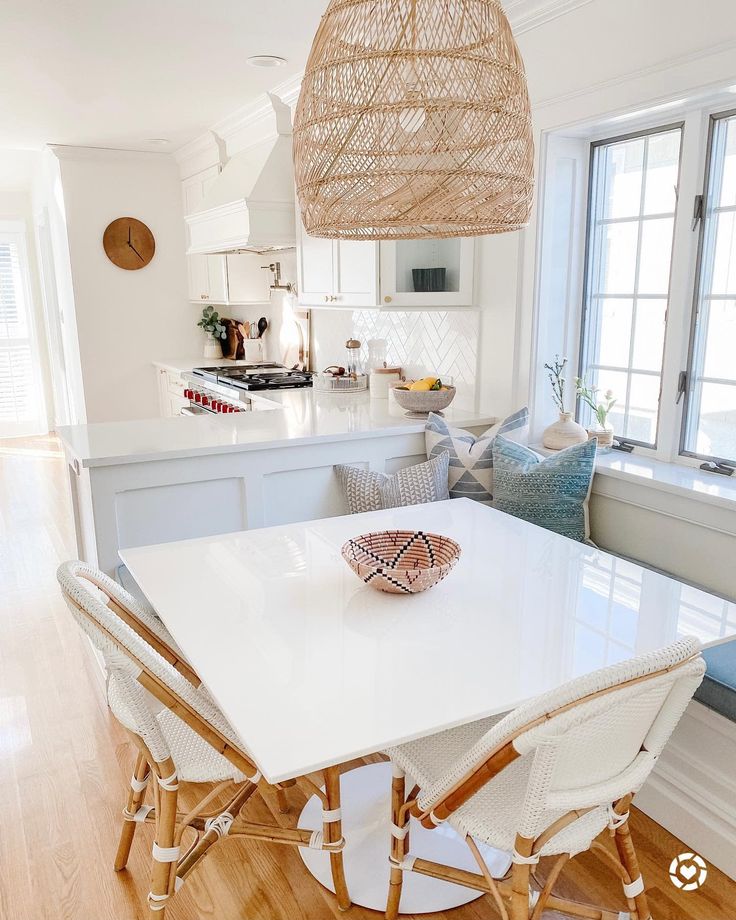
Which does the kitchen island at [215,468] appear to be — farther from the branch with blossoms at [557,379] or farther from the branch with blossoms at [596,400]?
the branch with blossoms at [596,400]

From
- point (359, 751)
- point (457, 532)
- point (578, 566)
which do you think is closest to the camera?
→ point (359, 751)

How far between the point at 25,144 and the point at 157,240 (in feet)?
3.60

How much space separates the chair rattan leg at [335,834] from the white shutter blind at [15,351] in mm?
7123

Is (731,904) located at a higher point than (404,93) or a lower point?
lower

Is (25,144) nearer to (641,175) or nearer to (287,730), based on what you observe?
(641,175)

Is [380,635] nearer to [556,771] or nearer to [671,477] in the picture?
[556,771]

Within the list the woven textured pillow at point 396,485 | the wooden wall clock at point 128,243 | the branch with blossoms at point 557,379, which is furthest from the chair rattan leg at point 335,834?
the wooden wall clock at point 128,243

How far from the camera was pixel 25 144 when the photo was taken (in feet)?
17.6

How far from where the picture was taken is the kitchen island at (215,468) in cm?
254

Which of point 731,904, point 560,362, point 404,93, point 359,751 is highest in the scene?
point 404,93

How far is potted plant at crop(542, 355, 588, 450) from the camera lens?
2850mm

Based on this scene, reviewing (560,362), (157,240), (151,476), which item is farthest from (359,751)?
(157,240)

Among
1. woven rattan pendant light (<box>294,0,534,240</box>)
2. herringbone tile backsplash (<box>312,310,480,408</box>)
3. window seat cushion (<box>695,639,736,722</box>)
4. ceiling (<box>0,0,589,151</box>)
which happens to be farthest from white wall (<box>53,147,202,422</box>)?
window seat cushion (<box>695,639,736,722</box>)

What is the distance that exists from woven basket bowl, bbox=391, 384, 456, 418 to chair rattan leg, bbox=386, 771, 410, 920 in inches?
68.1
